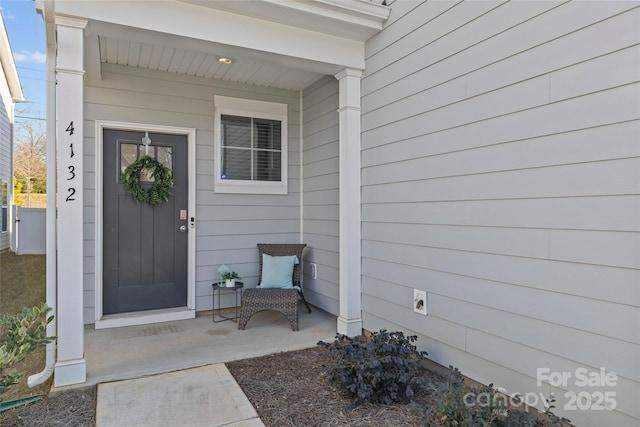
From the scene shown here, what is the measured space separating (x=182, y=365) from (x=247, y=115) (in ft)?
9.15

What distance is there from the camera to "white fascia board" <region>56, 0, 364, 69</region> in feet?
8.16

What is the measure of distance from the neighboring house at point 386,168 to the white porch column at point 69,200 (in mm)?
12

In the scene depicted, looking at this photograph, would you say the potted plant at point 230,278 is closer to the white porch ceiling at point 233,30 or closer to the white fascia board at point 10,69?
the white porch ceiling at point 233,30

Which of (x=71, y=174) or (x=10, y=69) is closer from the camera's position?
(x=71, y=174)

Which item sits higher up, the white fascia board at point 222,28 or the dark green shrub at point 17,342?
the white fascia board at point 222,28

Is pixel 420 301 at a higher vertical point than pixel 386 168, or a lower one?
lower

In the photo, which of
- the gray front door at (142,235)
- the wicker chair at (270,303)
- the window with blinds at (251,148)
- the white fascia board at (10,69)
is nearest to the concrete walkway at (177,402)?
the wicker chair at (270,303)

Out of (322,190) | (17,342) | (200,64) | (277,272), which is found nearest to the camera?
(17,342)

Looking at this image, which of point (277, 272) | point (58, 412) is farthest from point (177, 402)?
point (277, 272)

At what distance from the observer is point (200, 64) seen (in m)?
3.81

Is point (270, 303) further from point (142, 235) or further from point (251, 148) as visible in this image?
point (251, 148)

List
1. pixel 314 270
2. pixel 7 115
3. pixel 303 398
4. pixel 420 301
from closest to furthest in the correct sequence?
pixel 303 398, pixel 420 301, pixel 314 270, pixel 7 115

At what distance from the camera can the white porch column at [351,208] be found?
3.40m

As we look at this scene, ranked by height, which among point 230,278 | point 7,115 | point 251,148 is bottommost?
point 230,278
